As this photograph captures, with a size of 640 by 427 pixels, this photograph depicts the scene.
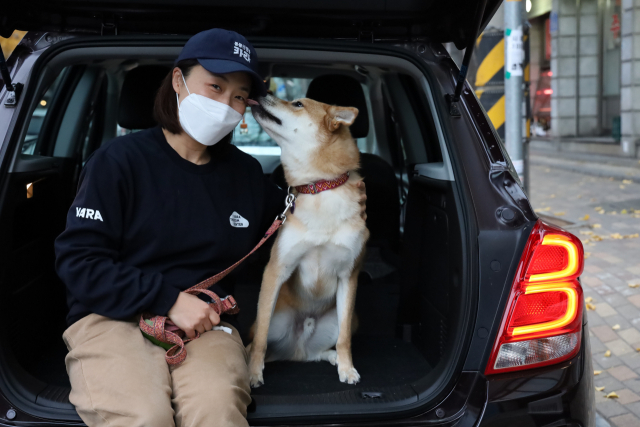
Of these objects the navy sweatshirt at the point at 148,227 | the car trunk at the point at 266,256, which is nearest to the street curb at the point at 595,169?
the car trunk at the point at 266,256

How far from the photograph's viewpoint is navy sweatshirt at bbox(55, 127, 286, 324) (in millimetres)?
1739

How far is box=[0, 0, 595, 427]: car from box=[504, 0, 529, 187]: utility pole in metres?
2.13

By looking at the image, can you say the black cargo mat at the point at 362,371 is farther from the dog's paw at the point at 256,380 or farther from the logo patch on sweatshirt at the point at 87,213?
the logo patch on sweatshirt at the point at 87,213

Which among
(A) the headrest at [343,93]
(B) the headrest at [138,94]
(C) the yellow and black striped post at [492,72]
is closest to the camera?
(B) the headrest at [138,94]

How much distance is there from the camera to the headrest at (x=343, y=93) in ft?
9.70

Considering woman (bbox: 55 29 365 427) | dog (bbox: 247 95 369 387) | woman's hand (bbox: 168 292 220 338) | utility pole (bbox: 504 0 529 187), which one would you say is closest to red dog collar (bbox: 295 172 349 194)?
dog (bbox: 247 95 369 387)

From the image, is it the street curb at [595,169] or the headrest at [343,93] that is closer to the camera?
the headrest at [343,93]

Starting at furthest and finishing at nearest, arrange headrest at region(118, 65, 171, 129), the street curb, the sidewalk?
the sidewalk → the street curb → headrest at region(118, 65, 171, 129)

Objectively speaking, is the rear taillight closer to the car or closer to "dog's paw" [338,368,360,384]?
the car

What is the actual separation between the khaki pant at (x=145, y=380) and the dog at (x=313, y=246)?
44 centimetres

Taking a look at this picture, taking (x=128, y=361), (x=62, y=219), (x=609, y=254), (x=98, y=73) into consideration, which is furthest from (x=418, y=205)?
(x=609, y=254)

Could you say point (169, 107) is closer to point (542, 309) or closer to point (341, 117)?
point (341, 117)

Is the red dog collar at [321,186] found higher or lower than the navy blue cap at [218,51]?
lower

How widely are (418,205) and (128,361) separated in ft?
4.61
